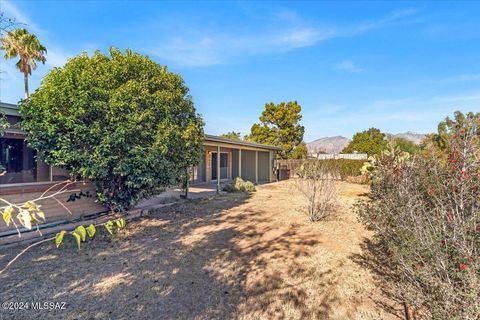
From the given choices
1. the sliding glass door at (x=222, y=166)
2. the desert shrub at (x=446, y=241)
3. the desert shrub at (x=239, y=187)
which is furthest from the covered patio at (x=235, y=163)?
the desert shrub at (x=446, y=241)

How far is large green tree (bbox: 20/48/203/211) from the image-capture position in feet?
20.9

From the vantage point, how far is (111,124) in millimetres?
6609

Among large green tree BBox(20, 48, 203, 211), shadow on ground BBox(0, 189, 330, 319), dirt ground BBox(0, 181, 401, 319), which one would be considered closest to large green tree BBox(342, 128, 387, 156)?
dirt ground BBox(0, 181, 401, 319)

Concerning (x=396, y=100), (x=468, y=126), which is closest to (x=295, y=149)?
(x=396, y=100)

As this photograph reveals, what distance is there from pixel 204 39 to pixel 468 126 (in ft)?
33.1

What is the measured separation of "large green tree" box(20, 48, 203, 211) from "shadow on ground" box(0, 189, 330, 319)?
5.10ft

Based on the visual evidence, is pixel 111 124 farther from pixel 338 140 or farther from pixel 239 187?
pixel 338 140

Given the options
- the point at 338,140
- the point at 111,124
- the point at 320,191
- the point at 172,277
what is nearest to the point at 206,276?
the point at 172,277

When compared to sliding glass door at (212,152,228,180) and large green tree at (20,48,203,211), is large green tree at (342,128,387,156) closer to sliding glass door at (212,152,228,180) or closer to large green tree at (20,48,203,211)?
sliding glass door at (212,152,228,180)

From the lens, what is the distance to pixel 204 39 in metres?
11.4

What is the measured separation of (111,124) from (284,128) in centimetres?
2442

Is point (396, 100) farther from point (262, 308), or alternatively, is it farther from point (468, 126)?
point (262, 308)

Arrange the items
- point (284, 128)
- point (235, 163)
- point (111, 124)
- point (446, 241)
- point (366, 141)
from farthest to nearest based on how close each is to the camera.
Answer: point (366, 141) < point (284, 128) < point (235, 163) < point (111, 124) < point (446, 241)

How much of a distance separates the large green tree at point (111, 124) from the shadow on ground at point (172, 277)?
155 cm
